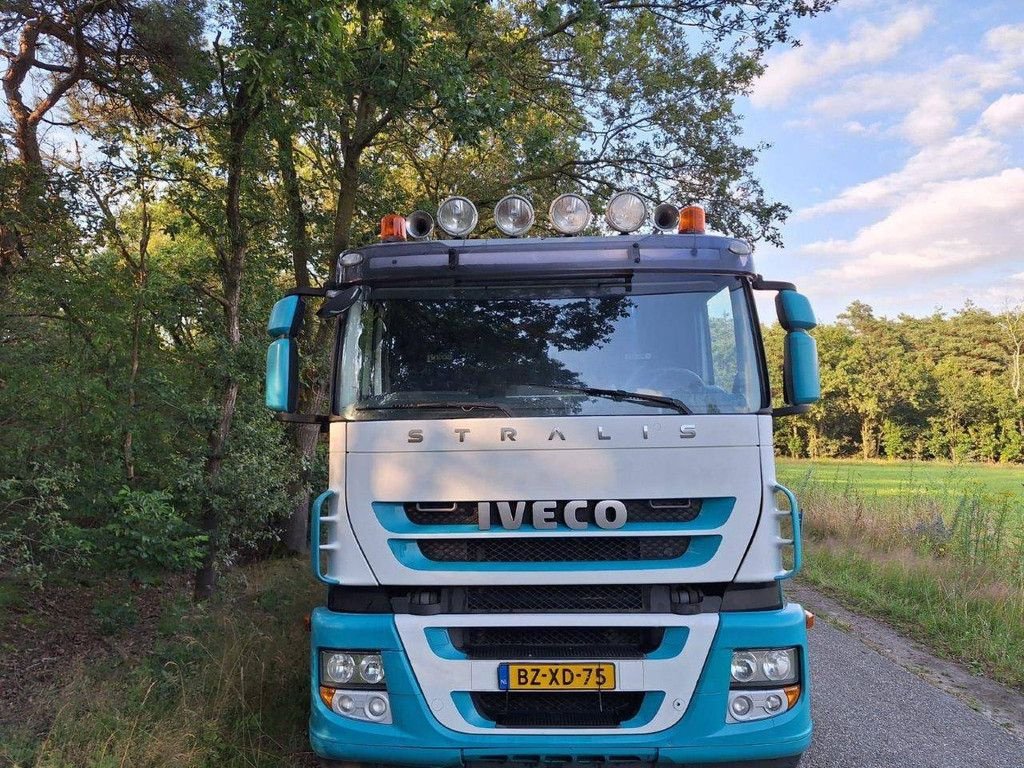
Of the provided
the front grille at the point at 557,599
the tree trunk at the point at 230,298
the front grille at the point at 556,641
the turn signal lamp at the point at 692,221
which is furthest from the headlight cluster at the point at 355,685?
the tree trunk at the point at 230,298

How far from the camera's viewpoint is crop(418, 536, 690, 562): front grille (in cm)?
315

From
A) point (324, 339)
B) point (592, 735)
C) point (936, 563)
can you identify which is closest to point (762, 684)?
point (592, 735)

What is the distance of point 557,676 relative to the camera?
9.81ft

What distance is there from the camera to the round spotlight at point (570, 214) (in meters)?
3.91

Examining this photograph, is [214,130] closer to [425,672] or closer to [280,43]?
[280,43]

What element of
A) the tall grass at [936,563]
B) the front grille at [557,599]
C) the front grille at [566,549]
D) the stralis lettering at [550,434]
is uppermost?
the stralis lettering at [550,434]

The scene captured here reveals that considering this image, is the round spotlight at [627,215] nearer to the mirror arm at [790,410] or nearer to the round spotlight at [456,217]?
the round spotlight at [456,217]

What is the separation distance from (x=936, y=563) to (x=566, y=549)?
6892 millimetres

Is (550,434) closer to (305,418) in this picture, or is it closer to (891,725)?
(305,418)

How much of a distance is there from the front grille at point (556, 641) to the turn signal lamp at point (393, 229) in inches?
79.2

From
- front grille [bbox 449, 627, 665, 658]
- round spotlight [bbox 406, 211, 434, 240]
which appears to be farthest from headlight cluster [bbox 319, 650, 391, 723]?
round spotlight [bbox 406, 211, 434, 240]

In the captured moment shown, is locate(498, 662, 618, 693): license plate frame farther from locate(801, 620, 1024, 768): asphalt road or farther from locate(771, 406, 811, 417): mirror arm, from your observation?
locate(801, 620, 1024, 768): asphalt road

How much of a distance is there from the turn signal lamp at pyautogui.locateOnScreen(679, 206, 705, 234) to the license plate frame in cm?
209

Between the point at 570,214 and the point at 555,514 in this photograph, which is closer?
the point at 555,514
